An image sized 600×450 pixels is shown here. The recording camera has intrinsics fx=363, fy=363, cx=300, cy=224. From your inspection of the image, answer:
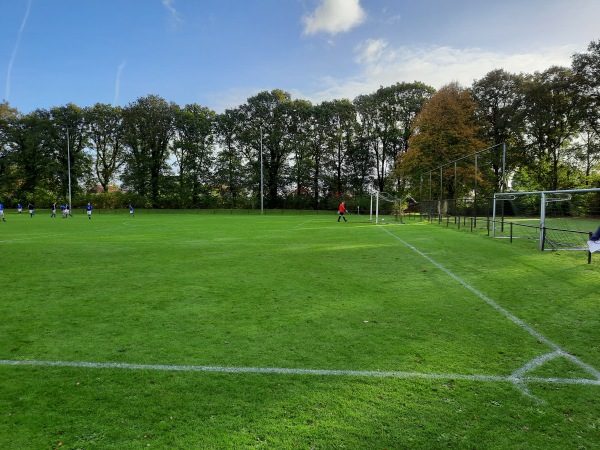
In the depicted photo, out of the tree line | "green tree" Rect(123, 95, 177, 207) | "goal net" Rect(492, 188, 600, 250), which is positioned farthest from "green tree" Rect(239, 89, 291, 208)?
"goal net" Rect(492, 188, 600, 250)

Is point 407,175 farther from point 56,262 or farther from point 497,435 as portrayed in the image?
point 497,435

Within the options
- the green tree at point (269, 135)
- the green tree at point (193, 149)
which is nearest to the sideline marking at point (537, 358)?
the green tree at point (269, 135)

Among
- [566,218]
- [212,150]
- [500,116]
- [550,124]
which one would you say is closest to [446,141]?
[500,116]

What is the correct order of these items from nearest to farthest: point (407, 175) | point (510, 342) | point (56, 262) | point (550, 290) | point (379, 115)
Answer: point (510, 342), point (550, 290), point (56, 262), point (407, 175), point (379, 115)

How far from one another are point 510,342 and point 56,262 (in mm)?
11238

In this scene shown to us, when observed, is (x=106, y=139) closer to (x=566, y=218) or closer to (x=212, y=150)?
(x=212, y=150)

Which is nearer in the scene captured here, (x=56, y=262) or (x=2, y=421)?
(x=2, y=421)

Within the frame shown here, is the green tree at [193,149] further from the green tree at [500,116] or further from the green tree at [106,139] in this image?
the green tree at [500,116]

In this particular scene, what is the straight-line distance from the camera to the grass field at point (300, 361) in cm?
277

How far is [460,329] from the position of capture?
4992 millimetres

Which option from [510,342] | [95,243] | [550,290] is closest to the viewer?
[510,342]

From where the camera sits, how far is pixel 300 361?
3.97m

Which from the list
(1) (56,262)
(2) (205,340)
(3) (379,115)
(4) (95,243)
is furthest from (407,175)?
(2) (205,340)

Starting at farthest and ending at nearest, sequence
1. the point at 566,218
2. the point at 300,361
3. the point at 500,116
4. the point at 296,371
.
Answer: the point at 500,116 < the point at 566,218 < the point at 300,361 < the point at 296,371
